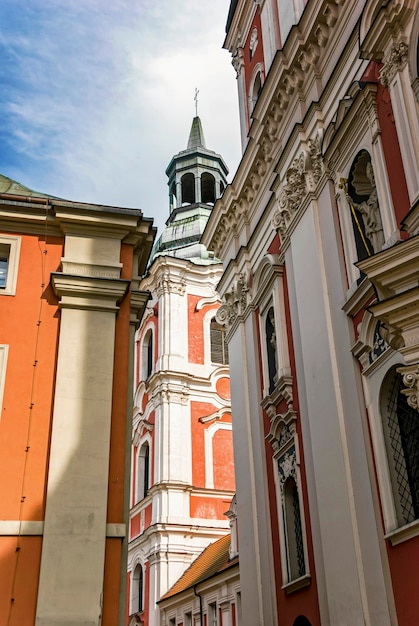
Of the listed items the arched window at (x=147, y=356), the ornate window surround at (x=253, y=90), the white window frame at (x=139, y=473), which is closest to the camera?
the ornate window surround at (x=253, y=90)

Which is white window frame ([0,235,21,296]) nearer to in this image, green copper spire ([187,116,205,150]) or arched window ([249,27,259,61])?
arched window ([249,27,259,61])

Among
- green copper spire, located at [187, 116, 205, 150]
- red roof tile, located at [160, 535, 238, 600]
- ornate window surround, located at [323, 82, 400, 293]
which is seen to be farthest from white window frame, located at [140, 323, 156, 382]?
ornate window surround, located at [323, 82, 400, 293]

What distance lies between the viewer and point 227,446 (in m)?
27.4

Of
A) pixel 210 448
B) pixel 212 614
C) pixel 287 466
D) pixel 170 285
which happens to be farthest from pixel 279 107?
pixel 170 285

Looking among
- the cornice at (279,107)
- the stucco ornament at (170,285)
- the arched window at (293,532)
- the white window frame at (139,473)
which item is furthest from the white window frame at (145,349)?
the arched window at (293,532)

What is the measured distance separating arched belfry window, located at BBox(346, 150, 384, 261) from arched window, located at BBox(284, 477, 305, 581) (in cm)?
406

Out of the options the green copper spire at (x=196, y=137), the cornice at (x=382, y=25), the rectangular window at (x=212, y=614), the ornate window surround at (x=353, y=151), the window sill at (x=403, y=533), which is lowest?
the window sill at (x=403, y=533)

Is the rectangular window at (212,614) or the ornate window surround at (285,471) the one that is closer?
the ornate window surround at (285,471)

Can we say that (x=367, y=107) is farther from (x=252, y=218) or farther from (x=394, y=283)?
(x=252, y=218)

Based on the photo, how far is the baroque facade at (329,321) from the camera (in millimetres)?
9109

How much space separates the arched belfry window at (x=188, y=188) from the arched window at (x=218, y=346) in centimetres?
1023

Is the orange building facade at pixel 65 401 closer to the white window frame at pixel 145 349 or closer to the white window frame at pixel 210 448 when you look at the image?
the white window frame at pixel 210 448

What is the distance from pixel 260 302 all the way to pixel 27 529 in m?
7.24

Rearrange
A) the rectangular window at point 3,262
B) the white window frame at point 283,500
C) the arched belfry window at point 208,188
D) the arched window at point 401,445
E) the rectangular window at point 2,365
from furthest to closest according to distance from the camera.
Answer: the arched belfry window at point 208,188 → the white window frame at point 283,500 → the rectangular window at point 3,262 → the rectangular window at point 2,365 → the arched window at point 401,445
